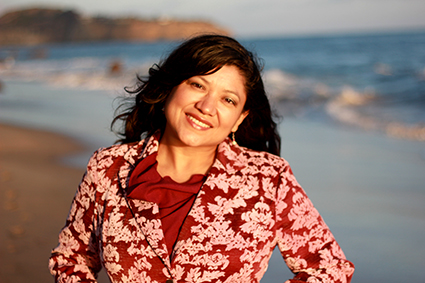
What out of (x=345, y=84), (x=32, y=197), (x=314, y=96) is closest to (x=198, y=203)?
(x=32, y=197)

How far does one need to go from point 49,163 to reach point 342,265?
4.77 metres

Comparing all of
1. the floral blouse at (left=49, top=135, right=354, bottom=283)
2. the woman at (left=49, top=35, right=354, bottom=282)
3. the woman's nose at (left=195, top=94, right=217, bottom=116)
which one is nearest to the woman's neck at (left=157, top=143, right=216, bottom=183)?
the woman at (left=49, top=35, right=354, bottom=282)

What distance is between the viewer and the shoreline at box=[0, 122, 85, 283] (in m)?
3.62

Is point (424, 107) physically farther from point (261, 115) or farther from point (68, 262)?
point (68, 262)

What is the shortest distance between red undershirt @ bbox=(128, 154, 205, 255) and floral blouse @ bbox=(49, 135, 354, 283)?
0.04m

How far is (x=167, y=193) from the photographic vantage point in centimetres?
211

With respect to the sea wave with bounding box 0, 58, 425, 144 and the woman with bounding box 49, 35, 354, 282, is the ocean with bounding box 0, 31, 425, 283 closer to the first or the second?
the sea wave with bounding box 0, 58, 425, 144

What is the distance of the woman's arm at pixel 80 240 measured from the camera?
6.90 ft

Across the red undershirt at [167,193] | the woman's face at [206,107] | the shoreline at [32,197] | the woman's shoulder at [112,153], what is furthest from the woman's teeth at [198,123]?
the shoreline at [32,197]

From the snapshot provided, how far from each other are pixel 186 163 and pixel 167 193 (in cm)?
21

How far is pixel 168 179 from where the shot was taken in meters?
2.19

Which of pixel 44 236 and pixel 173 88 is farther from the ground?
pixel 173 88

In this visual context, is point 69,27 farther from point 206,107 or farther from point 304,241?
point 304,241

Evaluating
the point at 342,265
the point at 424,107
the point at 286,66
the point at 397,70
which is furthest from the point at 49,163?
the point at 286,66
